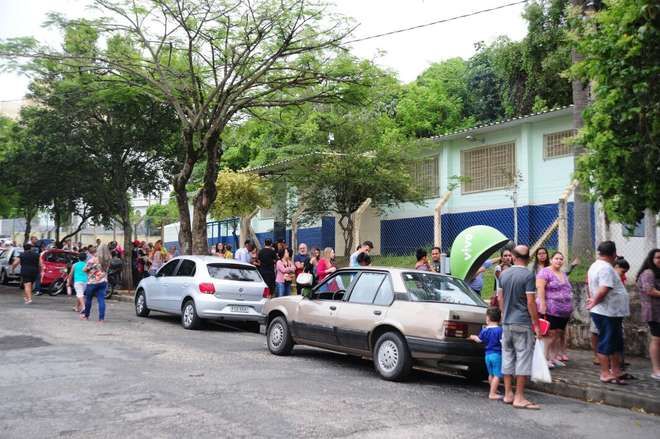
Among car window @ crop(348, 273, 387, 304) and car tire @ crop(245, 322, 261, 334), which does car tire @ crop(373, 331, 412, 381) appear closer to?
car window @ crop(348, 273, 387, 304)

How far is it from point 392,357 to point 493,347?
1.36 meters

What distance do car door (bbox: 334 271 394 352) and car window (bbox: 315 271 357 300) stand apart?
27cm

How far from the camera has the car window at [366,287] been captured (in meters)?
9.73

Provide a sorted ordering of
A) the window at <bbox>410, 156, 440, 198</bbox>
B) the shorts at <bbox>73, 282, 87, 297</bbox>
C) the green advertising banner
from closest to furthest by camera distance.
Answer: the green advertising banner
the shorts at <bbox>73, 282, 87, 297</bbox>
the window at <bbox>410, 156, 440, 198</bbox>

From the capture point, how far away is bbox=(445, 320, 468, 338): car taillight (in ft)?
28.1

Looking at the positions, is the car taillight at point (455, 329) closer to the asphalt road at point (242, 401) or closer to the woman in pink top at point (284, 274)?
the asphalt road at point (242, 401)

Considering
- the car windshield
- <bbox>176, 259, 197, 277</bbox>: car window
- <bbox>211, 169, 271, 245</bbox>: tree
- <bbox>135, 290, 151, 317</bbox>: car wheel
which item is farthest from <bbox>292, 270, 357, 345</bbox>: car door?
<bbox>211, 169, 271, 245</bbox>: tree

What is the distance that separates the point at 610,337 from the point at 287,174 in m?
16.2

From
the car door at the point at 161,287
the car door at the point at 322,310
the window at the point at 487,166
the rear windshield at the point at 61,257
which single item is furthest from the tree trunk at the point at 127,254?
the car door at the point at 322,310

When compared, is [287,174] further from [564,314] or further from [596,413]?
[596,413]

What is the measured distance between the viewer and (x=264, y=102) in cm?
2055

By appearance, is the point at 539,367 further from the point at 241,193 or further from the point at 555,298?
the point at 241,193

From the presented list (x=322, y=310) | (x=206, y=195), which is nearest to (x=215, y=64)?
(x=206, y=195)

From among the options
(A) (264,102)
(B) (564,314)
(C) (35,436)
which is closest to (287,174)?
(A) (264,102)
